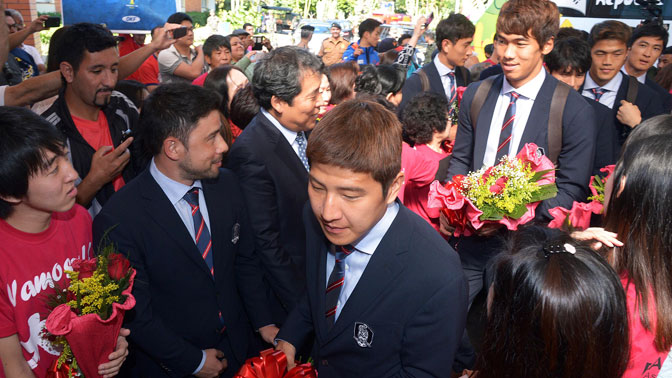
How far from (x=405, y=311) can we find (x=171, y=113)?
5.09 feet

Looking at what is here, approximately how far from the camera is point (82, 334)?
1.92 m

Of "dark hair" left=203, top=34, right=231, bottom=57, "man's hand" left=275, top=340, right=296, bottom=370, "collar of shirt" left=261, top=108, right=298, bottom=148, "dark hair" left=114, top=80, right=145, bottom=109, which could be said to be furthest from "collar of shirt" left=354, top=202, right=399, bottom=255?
"dark hair" left=203, top=34, right=231, bottom=57

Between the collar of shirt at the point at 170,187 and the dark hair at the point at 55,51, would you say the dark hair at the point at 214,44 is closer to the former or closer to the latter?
the dark hair at the point at 55,51

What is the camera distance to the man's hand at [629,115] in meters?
4.15

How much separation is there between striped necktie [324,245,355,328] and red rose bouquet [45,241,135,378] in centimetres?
82

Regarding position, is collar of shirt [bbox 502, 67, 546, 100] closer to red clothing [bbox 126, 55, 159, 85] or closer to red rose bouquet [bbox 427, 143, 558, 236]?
red rose bouquet [bbox 427, 143, 558, 236]

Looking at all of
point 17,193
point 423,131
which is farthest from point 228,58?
point 17,193

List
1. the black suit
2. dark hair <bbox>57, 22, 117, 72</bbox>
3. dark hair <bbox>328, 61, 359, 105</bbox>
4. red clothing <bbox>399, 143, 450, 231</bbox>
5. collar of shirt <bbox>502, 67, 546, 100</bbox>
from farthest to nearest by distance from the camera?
1. dark hair <bbox>328, 61, 359, 105</bbox>
2. red clothing <bbox>399, 143, 450, 231</bbox>
3. dark hair <bbox>57, 22, 117, 72</bbox>
4. collar of shirt <bbox>502, 67, 546, 100</bbox>
5. the black suit

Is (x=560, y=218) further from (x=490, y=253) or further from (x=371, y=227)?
(x=371, y=227)

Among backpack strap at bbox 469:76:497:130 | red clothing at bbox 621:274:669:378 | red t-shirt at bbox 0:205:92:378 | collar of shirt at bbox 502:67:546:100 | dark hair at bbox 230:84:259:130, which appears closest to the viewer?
red clothing at bbox 621:274:669:378

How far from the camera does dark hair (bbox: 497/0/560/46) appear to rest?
3.06 m

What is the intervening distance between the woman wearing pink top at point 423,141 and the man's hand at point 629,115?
158cm

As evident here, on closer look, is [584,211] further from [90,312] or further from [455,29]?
[455,29]

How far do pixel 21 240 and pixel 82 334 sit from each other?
534mm
